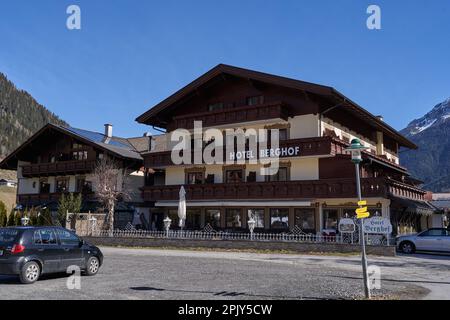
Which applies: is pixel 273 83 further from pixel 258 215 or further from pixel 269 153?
pixel 258 215

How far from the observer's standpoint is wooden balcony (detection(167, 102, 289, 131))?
30984 millimetres

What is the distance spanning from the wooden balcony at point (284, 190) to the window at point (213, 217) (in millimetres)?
1570

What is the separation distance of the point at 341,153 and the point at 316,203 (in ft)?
11.5

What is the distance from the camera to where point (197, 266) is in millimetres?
17781

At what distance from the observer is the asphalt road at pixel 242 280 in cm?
1104

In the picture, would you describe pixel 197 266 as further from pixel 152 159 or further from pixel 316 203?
pixel 152 159

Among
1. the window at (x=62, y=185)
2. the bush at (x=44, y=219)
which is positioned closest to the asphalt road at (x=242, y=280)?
the bush at (x=44, y=219)

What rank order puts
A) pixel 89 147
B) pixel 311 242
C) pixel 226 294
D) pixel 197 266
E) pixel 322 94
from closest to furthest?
1. pixel 226 294
2. pixel 197 266
3. pixel 311 242
4. pixel 322 94
5. pixel 89 147

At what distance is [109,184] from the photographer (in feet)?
120

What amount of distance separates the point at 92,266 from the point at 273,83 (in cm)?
1991

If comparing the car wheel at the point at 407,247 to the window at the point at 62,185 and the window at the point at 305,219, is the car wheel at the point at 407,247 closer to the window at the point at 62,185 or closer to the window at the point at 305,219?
the window at the point at 305,219
